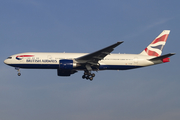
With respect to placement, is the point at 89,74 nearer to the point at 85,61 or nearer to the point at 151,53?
the point at 85,61

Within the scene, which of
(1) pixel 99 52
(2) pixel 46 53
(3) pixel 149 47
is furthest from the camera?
(3) pixel 149 47

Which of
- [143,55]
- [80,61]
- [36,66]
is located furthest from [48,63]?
[143,55]

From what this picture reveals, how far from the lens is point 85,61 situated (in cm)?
4594

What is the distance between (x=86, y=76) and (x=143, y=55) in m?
9.90

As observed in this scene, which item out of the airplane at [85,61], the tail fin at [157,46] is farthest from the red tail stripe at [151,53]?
the airplane at [85,61]

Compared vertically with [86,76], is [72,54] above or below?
above

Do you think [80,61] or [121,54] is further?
[121,54]

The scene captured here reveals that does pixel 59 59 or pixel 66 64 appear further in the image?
pixel 59 59

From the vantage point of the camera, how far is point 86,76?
48.9 metres

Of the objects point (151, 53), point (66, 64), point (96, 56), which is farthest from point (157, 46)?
point (66, 64)

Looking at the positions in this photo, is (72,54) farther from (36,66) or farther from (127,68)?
(127,68)

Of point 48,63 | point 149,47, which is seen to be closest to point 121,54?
point 149,47

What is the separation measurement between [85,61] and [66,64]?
2899 mm

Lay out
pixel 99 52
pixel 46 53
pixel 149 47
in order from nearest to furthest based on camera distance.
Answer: pixel 99 52 → pixel 46 53 → pixel 149 47
